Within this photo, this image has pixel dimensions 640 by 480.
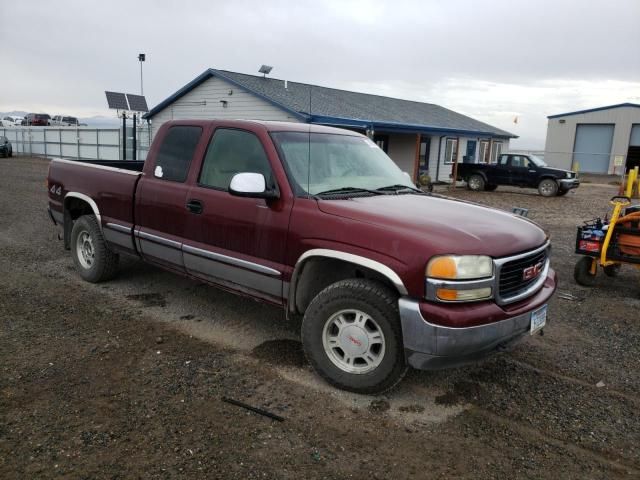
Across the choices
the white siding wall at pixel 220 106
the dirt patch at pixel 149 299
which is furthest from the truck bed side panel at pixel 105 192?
the white siding wall at pixel 220 106

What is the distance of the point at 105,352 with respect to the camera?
13.9ft

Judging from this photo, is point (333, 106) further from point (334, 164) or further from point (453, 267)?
point (453, 267)

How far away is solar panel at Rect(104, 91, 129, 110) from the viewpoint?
22594mm

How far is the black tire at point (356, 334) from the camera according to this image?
3.43m

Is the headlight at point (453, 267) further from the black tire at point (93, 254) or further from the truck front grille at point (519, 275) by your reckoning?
the black tire at point (93, 254)

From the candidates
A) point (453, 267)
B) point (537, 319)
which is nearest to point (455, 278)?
point (453, 267)

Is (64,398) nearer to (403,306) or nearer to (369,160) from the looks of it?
(403,306)

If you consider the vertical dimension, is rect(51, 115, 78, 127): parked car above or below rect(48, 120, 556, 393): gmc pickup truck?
above

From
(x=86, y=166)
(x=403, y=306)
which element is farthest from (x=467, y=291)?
(x=86, y=166)

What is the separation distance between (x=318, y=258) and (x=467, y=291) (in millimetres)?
1095

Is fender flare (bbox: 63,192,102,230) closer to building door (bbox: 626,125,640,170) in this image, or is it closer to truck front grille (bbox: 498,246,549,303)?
truck front grille (bbox: 498,246,549,303)

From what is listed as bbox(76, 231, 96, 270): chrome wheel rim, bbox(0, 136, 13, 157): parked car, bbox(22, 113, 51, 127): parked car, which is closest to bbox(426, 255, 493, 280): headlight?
bbox(76, 231, 96, 270): chrome wheel rim

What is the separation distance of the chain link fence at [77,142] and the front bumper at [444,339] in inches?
857

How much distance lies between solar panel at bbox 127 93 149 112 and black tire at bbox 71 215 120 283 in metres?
18.7
